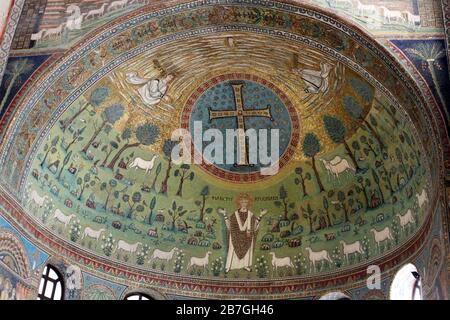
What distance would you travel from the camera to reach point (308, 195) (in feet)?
57.0

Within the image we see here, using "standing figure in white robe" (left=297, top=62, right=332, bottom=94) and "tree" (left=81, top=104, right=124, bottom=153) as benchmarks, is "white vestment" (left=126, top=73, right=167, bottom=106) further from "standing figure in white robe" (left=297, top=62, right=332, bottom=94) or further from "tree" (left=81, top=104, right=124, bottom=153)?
"standing figure in white robe" (left=297, top=62, right=332, bottom=94)

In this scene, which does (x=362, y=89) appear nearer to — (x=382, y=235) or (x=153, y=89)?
(x=382, y=235)

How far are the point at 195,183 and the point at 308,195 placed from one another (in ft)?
7.86

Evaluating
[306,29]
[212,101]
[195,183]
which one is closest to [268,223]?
[195,183]

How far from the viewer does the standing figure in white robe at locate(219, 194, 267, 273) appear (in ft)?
57.2

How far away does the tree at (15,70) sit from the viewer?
15.1m

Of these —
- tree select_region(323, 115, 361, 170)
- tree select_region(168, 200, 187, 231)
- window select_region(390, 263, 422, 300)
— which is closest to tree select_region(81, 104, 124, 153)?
tree select_region(168, 200, 187, 231)

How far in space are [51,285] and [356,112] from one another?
6777mm

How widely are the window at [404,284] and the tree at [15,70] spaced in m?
7.81

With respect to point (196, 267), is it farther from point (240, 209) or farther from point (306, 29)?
point (306, 29)

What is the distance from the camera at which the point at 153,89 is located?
17.1 meters

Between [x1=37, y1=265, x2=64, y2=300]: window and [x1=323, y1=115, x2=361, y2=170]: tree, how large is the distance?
239 inches

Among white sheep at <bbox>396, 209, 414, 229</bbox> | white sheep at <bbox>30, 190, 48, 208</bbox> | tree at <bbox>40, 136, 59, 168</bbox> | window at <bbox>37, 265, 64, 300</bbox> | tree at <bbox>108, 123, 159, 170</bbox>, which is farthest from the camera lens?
tree at <bbox>108, 123, 159, 170</bbox>

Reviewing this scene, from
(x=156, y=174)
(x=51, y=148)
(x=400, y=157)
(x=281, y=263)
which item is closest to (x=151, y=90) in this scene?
(x=156, y=174)
